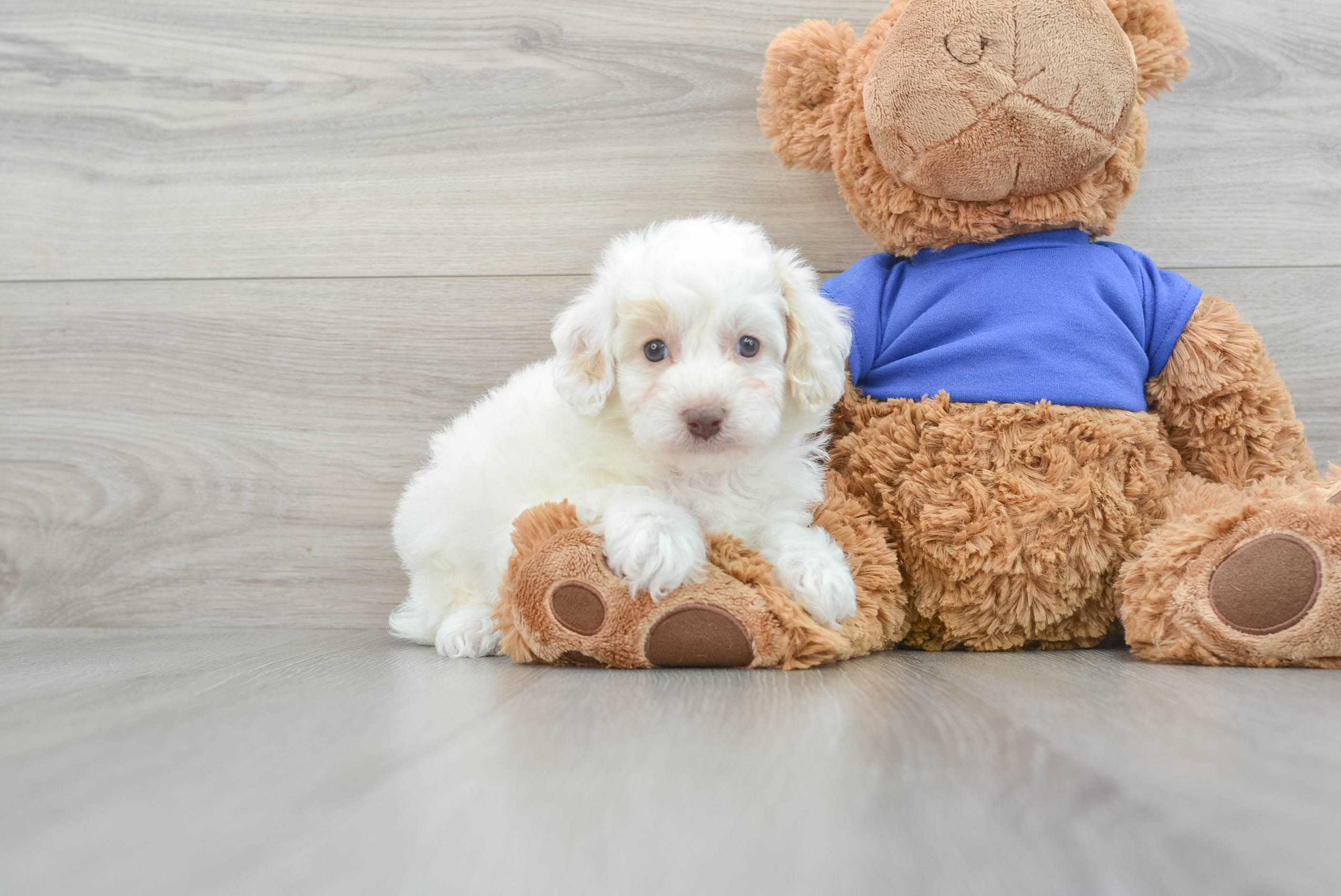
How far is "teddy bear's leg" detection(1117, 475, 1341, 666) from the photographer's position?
32.1 inches

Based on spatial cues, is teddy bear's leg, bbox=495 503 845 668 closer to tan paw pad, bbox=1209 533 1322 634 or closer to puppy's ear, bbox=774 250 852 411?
puppy's ear, bbox=774 250 852 411

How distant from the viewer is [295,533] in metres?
1.38

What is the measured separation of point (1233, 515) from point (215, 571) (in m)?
1.31

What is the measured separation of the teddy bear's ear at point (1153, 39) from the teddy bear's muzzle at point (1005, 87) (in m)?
0.05

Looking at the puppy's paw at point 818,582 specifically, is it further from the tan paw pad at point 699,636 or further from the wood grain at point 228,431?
the wood grain at point 228,431

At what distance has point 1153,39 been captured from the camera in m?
1.05

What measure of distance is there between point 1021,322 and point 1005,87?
25 cm

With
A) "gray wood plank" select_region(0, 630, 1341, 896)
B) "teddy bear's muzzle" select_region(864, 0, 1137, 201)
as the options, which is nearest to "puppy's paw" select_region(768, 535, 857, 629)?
"gray wood plank" select_region(0, 630, 1341, 896)

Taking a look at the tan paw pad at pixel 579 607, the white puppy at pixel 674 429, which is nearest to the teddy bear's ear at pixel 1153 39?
the white puppy at pixel 674 429

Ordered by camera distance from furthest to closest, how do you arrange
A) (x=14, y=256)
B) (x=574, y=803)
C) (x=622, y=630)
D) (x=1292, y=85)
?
(x=14, y=256), (x=1292, y=85), (x=622, y=630), (x=574, y=803)

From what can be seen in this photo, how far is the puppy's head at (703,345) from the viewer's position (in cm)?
90

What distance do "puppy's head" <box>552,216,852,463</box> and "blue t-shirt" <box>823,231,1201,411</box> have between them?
12 cm

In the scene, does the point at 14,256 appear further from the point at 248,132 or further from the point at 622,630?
the point at 622,630

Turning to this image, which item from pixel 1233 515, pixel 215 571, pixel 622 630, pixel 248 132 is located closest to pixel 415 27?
pixel 248 132
